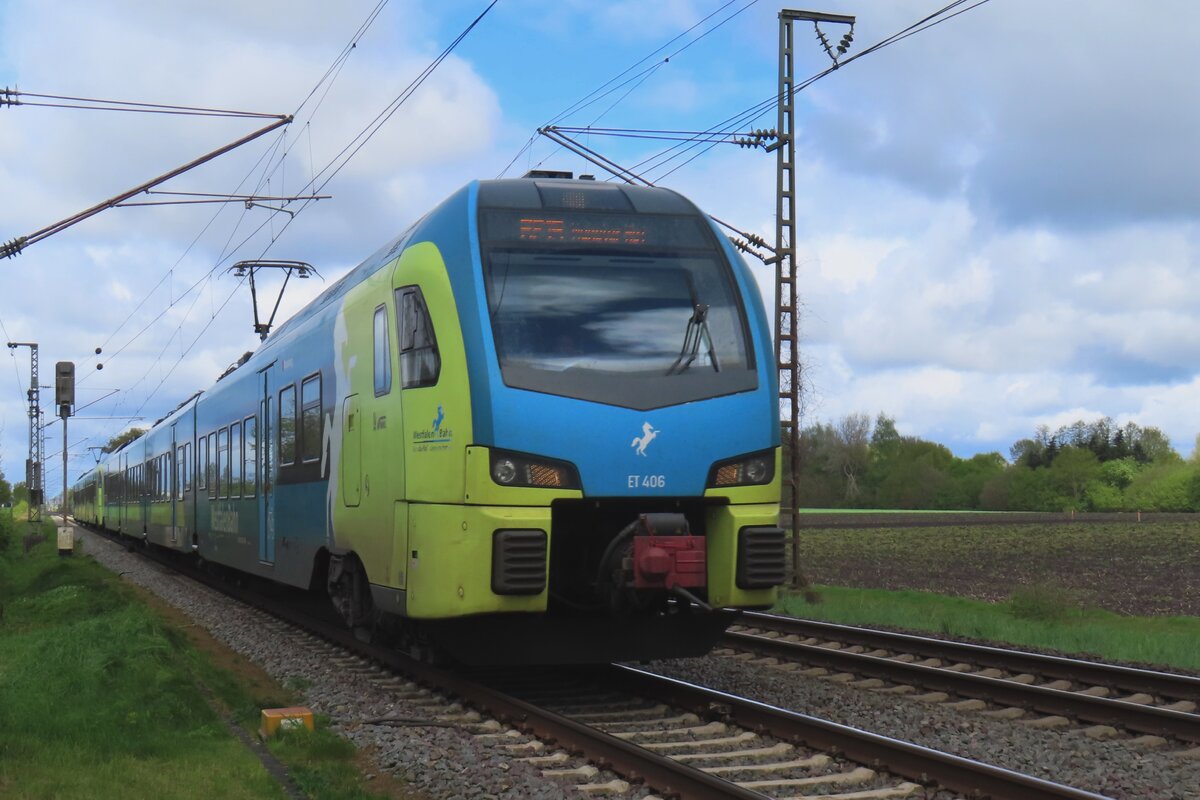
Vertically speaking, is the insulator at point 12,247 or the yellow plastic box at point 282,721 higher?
the insulator at point 12,247

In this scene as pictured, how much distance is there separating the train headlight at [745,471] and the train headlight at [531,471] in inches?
39.9

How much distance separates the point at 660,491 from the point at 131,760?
141 inches

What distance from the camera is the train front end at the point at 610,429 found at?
8320 millimetres

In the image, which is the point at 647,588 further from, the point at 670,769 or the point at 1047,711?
the point at 1047,711

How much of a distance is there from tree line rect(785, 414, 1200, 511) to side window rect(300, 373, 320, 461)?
277ft

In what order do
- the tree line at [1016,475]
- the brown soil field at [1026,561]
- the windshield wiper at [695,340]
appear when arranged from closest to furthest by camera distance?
the windshield wiper at [695,340] < the brown soil field at [1026,561] < the tree line at [1016,475]

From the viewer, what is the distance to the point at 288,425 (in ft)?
44.6

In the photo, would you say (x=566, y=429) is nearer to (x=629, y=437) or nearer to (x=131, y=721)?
(x=629, y=437)

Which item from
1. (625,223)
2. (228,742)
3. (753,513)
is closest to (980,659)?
(753,513)

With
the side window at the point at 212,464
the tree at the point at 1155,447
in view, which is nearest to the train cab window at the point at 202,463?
the side window at the point at 212,464

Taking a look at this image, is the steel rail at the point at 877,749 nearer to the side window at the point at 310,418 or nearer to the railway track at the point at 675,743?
the railway track at the point at 675,743

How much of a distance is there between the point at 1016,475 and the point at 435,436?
106m

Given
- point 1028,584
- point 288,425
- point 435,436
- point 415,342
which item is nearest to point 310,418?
point 288,425

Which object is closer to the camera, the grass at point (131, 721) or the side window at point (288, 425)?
the grass at point (131, 721)
